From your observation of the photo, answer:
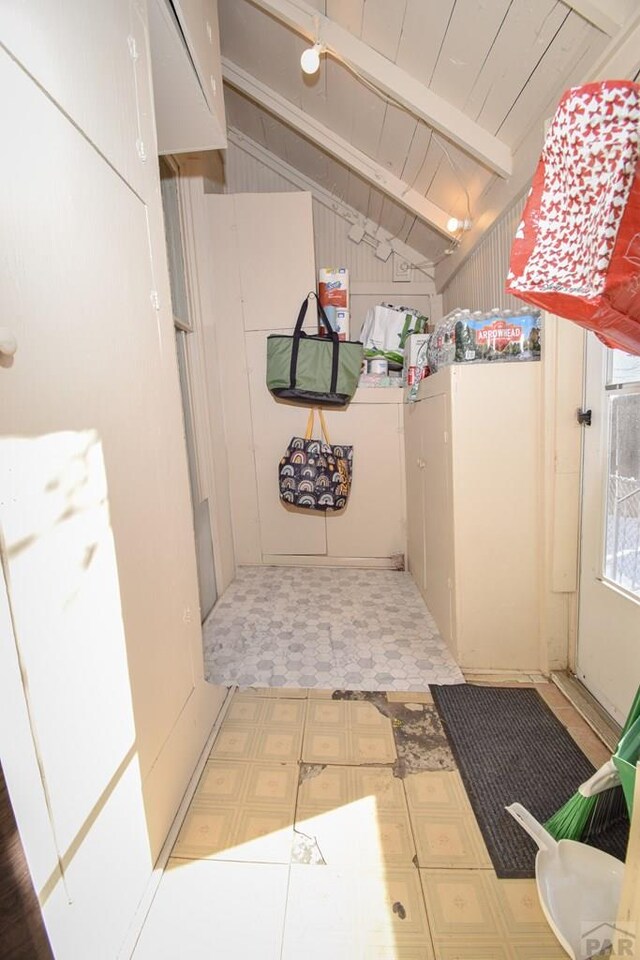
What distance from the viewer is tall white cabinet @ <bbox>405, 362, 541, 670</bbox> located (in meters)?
1.45

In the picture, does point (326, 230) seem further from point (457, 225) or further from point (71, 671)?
point (71, 671)

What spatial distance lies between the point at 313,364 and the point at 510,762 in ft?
6.60

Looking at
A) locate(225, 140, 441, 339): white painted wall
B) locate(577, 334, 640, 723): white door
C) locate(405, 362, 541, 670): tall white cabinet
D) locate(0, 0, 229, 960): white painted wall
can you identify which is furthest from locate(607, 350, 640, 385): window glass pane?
locate(225, 140, 441, 339): white painted wall

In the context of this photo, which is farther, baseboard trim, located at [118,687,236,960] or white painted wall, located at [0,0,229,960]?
baseboard trim, located at [118,687,236,960]

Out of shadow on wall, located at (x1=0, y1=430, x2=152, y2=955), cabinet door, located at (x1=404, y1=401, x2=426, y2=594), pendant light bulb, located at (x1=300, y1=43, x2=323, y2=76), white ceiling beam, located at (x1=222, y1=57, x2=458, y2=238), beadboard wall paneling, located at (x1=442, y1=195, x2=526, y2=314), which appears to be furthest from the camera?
white ceiling beam, located at (x1=222, y1=57, x2=458, y2=238)

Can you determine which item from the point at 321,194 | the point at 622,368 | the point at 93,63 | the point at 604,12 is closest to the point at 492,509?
the point at 622,368

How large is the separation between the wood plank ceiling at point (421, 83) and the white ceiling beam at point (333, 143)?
0.01 metres

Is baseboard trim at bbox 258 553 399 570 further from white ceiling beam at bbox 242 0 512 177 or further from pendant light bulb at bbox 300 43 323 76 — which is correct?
pendant light bulb at bbox 300 43 323 76

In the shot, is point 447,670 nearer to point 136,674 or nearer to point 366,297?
point 136,674

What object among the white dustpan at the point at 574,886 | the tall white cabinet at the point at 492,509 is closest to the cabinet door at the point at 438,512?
the tall white cabinet at the point at 492,509

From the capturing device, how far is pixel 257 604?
214cm

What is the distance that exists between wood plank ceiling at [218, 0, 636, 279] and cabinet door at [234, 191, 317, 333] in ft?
1.47

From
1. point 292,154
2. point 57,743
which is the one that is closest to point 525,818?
point 57,743

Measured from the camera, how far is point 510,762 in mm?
1135
